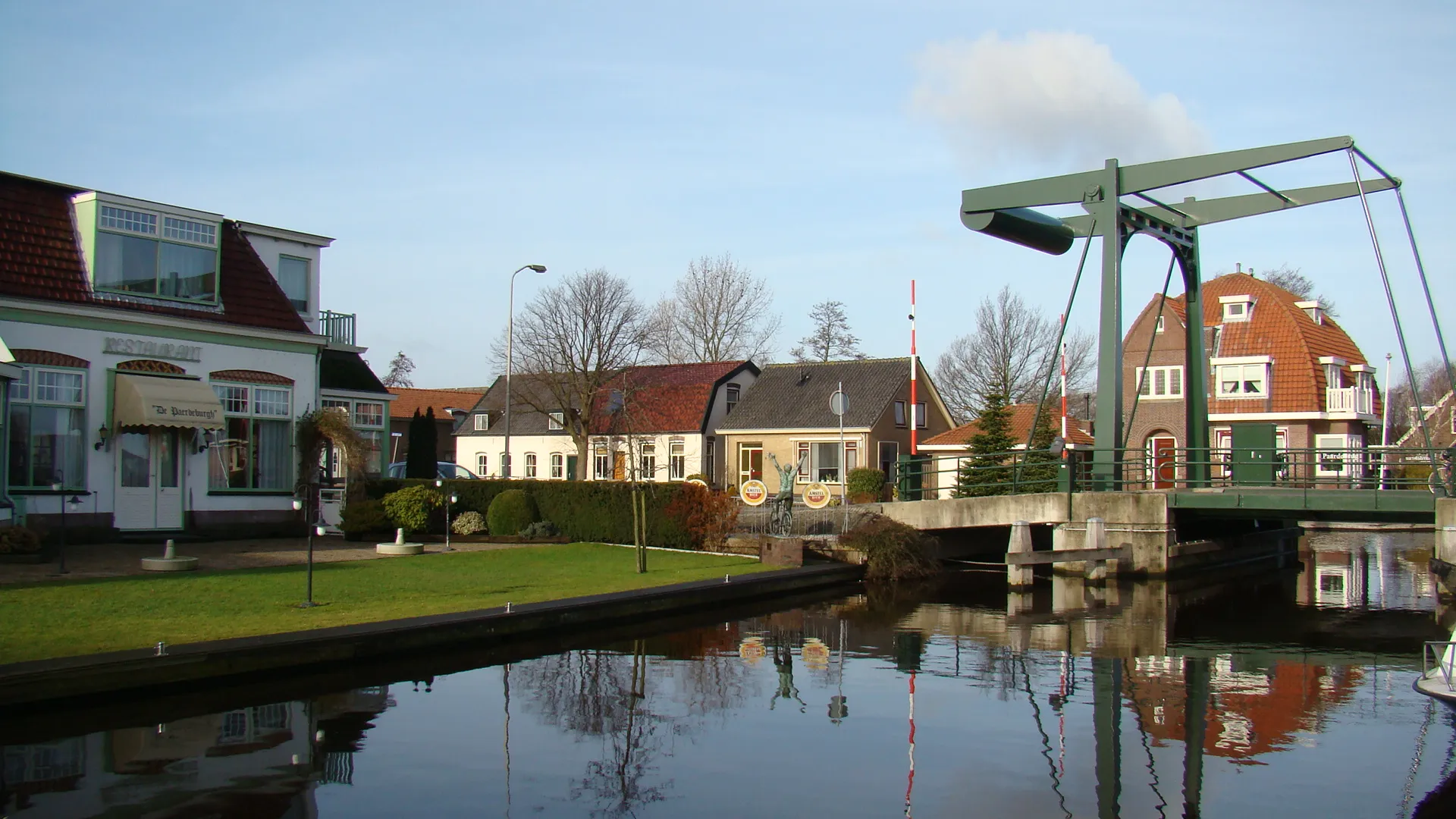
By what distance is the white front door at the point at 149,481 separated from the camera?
19438mm

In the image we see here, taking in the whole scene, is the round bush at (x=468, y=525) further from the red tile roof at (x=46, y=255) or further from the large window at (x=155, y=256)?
the large window at (x=155, y=256)

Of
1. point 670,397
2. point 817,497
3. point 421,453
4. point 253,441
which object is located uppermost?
point 670,397

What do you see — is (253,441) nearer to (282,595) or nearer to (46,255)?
(46,255)

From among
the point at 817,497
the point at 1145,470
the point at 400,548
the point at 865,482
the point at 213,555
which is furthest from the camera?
the point at 865,482

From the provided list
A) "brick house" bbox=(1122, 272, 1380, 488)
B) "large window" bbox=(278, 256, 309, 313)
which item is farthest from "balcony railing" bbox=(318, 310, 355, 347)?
"brick house" bbox=(1122, 272, 1380, 488)

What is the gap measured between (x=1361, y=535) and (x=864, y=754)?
38.6 metres

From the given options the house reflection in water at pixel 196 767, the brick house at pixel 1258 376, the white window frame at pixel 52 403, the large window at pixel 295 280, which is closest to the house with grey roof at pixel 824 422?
the brick house at pixel 1258 376

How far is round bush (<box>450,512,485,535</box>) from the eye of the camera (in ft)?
75.5

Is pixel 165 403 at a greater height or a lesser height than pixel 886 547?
greater

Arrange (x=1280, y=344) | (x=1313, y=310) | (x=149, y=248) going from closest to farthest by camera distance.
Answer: (x=149, y=248) → (x=1280, y=344) → (x=1313, y=310)

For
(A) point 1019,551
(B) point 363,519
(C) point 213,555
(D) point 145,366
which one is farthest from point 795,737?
(D) point 145,366

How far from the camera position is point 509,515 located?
22.8m

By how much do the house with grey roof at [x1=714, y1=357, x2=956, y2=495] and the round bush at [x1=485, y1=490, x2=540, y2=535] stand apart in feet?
61.4

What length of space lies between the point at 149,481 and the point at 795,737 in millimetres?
15361
